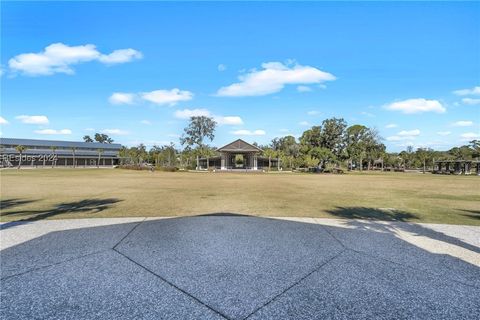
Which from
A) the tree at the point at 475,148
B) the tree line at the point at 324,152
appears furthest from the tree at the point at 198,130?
the tree at the point at 475,148

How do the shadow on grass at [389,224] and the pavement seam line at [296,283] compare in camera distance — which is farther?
the shadow on grass at [389,224]

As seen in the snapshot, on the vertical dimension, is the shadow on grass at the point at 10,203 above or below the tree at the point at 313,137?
below

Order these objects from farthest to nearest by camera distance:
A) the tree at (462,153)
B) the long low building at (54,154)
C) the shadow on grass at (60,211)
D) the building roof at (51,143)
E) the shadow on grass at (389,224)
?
1. the building roof at (51,143)
2. the long low building at (54,154)
3. the tree at (462,153)
4. the shadow on grass at (60,211)
5. the shadow on grass at (389,224)

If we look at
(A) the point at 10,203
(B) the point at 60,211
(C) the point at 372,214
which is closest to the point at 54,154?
(A) the point at 10,203

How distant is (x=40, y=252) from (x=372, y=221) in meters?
7.06

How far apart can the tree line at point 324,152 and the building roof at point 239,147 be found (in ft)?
18.1

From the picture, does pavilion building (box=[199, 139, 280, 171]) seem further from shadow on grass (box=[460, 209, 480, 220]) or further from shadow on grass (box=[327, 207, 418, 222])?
shadow on grass (box=[460, 209, 480, 220])

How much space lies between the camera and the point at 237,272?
358cm

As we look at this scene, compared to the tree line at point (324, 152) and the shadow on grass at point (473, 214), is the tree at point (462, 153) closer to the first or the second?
the tree line at point (324, 152)

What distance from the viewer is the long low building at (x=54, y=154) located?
56.1m

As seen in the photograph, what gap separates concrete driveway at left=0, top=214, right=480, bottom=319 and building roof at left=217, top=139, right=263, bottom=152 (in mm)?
40365

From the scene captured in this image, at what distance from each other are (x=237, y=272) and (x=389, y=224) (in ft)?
15.3

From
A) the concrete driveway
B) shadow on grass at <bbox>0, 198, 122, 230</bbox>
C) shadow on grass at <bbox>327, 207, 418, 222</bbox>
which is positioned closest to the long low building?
shadow on grass at <bbox>0, 198, 122, 230</bbox>

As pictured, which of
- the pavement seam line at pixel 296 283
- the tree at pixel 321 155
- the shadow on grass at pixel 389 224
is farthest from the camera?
the tree at pixel 321 155
